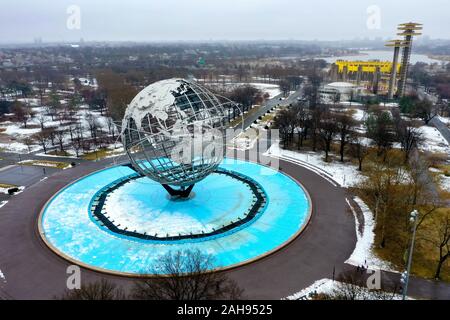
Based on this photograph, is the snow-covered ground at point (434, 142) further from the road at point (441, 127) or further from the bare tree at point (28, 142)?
the bare tree at point (28, 142)

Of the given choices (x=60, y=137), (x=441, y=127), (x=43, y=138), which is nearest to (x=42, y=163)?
(x=60, y=137)

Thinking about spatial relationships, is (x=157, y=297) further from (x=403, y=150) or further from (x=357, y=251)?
(x=403, y=150)

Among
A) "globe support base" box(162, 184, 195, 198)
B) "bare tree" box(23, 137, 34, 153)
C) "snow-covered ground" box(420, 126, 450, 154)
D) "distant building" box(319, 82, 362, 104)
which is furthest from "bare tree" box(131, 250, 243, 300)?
"distant building" box(319, 82, 362, 104)

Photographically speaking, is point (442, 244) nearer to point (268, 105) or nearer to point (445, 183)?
point (445, 183)

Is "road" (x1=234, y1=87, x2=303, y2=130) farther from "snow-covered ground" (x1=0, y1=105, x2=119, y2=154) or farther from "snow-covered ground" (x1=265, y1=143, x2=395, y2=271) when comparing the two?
"snow-covered ground" (x1=0, y1=105, x2=119, y2=154)

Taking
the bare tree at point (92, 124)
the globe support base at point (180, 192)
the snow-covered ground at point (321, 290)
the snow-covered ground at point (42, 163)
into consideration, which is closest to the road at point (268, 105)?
the bare tree at point (92, 124)
